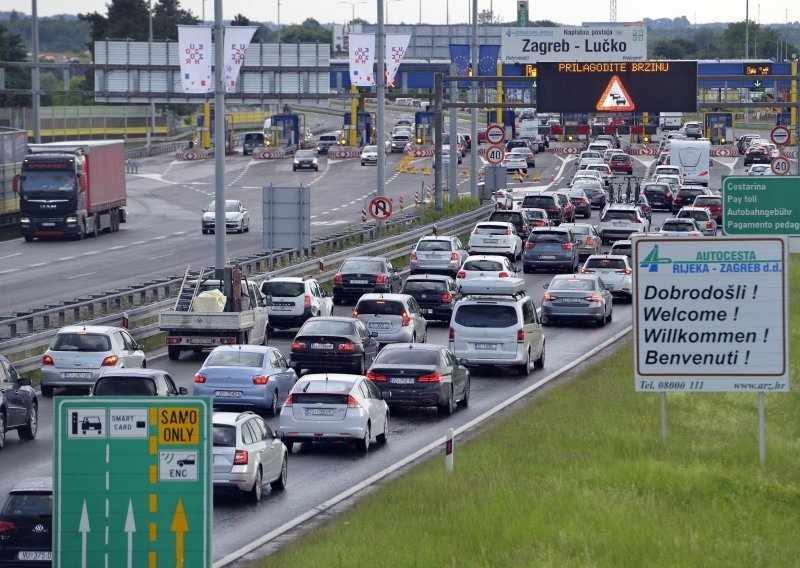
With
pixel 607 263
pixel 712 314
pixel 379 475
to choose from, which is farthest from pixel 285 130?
pixel 712 314

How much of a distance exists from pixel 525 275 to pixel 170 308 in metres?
17.8

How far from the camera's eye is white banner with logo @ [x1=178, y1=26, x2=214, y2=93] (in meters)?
67.5

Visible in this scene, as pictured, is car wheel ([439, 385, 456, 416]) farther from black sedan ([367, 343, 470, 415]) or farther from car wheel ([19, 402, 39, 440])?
car wheel ([19, 402, 39, 440])

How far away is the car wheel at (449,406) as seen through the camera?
29.9 metres

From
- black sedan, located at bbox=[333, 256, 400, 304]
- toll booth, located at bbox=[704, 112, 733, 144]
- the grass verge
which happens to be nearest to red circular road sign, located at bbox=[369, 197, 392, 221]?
black sedan, located at bbox=[333, 256, 400, 304]

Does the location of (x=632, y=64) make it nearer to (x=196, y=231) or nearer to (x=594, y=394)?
(x=196, y=231)

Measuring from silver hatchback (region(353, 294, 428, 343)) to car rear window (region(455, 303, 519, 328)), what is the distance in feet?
10.4

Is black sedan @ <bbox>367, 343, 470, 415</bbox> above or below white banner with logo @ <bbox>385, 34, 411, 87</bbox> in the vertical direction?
below

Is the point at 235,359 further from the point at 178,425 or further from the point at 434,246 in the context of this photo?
the point at 434,246

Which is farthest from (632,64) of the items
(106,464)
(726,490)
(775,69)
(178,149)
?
(178,149)

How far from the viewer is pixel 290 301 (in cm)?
4125

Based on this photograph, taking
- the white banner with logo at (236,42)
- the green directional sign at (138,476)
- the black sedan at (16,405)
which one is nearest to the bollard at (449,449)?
the black sedan at (16,405)

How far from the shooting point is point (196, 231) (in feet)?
233

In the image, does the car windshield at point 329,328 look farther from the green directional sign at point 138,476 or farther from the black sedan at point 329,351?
the green directional sign at point 138,476
